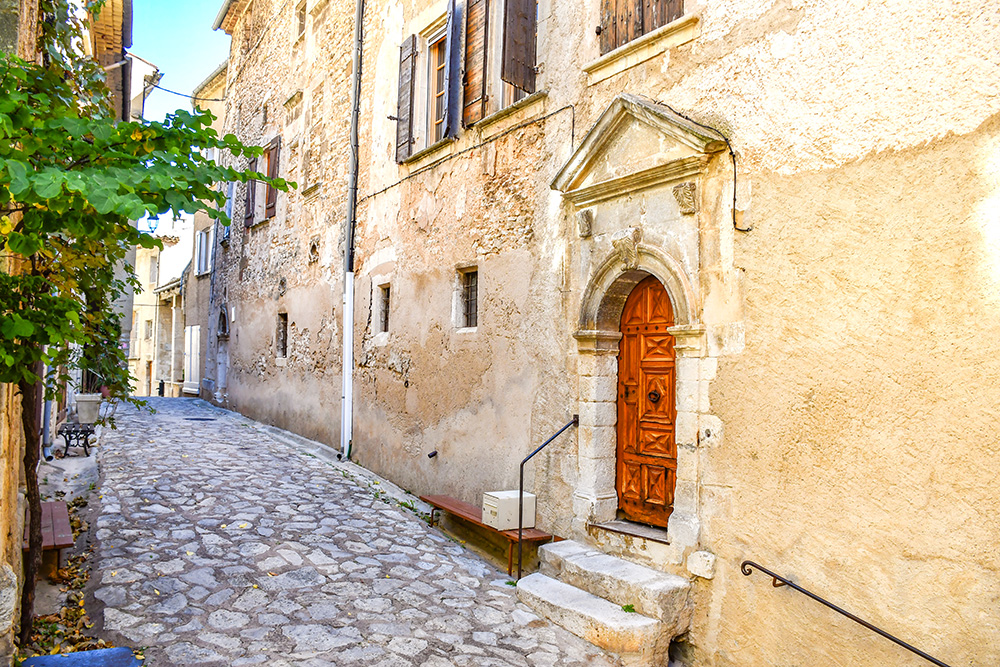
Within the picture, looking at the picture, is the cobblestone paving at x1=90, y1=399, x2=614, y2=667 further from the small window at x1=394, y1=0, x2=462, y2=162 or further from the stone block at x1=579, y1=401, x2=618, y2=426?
the small window at x1=394, y1=0, x2=462, y2=162

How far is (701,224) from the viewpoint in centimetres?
456

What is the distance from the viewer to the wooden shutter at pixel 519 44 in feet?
20.0

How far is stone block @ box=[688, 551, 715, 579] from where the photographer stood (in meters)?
4.37

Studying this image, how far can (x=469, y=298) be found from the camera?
287 inches

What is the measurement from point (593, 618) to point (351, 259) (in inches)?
257

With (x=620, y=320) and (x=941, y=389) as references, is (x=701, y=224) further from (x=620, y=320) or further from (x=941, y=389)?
(x=941, y=389)

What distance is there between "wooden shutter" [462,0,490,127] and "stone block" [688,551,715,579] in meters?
4.53

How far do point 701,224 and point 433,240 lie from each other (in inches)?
148

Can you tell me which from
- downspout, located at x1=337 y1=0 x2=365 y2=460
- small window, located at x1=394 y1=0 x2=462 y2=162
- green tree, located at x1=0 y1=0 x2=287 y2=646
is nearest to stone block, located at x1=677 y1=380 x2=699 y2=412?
green tree, located at x1=0 y1=0 x2=287 y2=646

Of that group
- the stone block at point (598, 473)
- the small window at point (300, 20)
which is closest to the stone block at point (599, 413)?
the stone block at point (598, 473)

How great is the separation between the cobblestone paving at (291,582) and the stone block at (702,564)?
803mm

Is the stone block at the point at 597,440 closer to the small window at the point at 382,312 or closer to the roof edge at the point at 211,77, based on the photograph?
the small window at the point at 382,312

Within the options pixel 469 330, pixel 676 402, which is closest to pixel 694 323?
pixel 676 402

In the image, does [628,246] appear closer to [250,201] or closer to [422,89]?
[422,89]
